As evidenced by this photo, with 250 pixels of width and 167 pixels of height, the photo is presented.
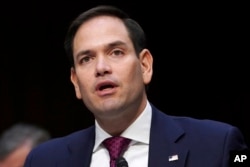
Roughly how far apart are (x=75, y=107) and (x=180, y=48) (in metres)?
0.90

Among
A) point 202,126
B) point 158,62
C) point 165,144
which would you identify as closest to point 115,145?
point 165,144

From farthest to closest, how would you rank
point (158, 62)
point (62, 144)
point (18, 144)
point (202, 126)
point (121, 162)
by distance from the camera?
1. point (158, 62)
2. point (18, 144)
3. point (62, 144)
4. point (202, 126)
5. point (121, 162)

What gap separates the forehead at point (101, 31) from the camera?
210cm

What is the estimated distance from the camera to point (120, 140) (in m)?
2.05

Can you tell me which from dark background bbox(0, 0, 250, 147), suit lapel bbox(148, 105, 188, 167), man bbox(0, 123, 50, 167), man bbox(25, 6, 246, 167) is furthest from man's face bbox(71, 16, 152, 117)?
dark background bbox(0, 0, 250, 147)

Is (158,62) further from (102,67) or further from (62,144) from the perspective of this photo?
(102,67)

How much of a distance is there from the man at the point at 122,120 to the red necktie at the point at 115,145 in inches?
0.5

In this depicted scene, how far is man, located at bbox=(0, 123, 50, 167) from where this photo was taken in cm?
283

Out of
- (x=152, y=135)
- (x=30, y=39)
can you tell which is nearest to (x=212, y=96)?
(x=30, y=39)

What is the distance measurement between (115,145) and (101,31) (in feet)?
1.28

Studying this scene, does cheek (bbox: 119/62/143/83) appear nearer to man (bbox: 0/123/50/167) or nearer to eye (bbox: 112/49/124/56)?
eye (bbox: 112/49/124/56)

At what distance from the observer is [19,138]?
9.62ft

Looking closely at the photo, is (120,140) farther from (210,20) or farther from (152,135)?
(210,20)

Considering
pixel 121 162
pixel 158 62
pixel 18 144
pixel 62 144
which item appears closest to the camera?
pixel 121 162
